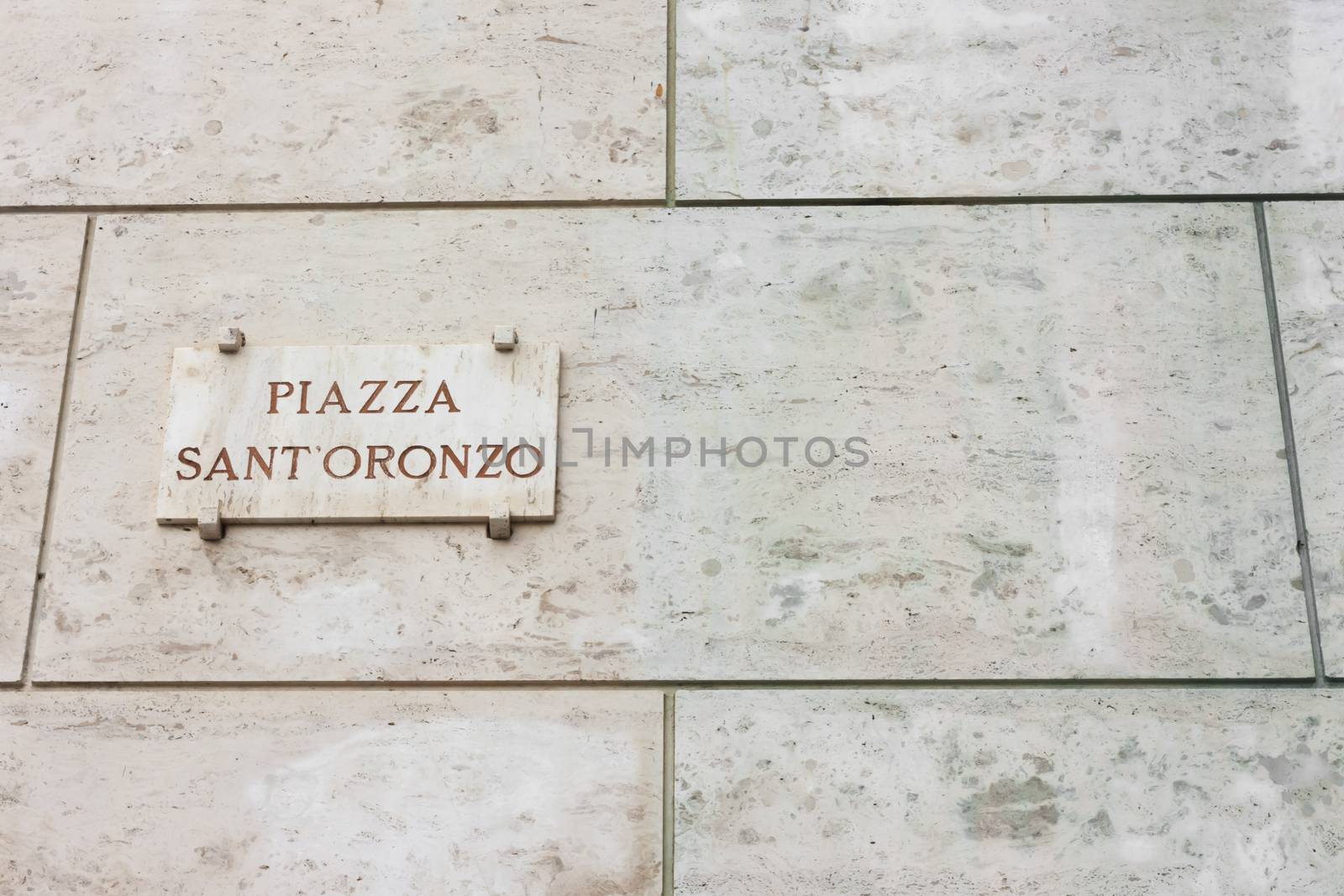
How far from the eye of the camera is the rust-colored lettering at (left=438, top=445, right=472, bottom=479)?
3.48m

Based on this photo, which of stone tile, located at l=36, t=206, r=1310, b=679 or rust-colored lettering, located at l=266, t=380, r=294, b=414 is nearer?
stone tile, located at l=36, t=206, r=1310, b=679

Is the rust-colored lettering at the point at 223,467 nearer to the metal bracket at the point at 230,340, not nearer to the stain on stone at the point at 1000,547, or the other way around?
the metal bracket at the point at 230,340

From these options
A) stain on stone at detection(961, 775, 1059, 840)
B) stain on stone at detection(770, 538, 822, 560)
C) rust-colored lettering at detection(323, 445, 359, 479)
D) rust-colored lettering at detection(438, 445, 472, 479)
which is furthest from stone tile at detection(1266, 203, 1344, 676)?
rust-colored lettering at detection(323, 445, 359, 479)

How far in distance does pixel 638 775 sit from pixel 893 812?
63 centimetres

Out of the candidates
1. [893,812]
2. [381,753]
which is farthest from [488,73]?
[893,812]

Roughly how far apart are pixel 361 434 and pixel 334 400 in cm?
14

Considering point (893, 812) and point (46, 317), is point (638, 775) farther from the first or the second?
point (46, 317)

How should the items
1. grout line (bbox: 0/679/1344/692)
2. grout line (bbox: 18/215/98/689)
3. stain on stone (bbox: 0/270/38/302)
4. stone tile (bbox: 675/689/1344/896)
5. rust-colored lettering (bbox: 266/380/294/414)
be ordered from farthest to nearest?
stain on stone (bbox: 0/270/38/302), rust-colored lettering (bbox: 266/380/294/414), grout line (bbox: 18/215/98/689), grout line (bbox: 0/679/1344/692), stone tile (bbox: 675/689/1344/896)

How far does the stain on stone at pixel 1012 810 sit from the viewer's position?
323cm

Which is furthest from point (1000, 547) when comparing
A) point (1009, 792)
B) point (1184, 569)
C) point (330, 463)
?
point (330, 463)

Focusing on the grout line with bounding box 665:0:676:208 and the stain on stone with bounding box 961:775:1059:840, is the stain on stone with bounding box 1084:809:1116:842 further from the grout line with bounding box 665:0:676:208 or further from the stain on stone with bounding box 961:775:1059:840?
the grout line with bounding box 665:0:676:208

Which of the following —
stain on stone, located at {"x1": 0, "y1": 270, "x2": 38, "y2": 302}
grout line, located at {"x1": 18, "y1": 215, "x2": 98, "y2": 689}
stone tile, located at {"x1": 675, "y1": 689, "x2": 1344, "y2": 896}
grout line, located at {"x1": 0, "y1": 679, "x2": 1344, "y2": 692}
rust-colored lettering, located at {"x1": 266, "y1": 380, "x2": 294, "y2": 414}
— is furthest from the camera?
stain on stone, located at {"x1": 0, "y1": 270, "x2": 38, "y2": 302}

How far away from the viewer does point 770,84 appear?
3.90 meters

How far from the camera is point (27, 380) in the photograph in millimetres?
3678
